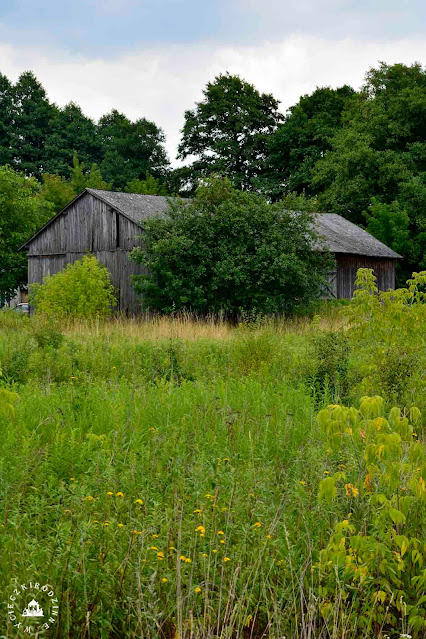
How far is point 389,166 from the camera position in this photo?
40000mm

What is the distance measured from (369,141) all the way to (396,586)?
4022 centimetres

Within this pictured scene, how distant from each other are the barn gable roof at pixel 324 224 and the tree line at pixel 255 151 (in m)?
2.43

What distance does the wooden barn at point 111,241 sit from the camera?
87.7 ft

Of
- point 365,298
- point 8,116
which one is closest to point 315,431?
point 365,298

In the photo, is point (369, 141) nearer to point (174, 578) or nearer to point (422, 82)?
point (422, 82)

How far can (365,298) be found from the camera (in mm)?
7602

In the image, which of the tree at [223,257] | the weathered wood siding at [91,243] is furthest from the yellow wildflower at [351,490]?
the weathered wood siding at [91,243]

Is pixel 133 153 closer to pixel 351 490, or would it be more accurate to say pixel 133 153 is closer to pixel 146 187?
pixel 146 187

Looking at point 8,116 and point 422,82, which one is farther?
point 8,116

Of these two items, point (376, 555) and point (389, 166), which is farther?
point (389, 166)

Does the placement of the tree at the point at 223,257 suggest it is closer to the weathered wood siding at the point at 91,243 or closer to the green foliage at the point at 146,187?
the weathered wood siding at the point at 91,243

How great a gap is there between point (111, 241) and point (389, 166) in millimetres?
19987

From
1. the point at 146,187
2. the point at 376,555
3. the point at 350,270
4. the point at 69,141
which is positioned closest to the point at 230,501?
the point at 376,555

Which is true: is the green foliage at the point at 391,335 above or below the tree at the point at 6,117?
below
